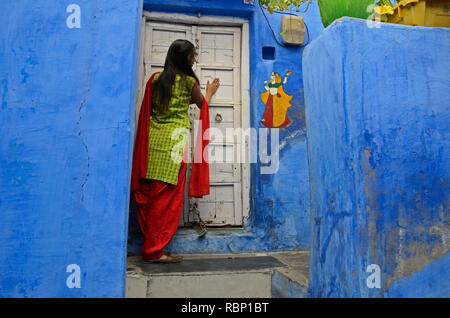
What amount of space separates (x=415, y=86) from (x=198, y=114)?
183 cm

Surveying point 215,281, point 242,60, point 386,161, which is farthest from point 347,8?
point 215,281

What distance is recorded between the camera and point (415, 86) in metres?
1.69

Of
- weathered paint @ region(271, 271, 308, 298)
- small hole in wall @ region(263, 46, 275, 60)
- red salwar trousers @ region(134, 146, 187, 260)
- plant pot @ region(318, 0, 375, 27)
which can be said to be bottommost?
weathered paint @ region(271, 271, 308, 298)

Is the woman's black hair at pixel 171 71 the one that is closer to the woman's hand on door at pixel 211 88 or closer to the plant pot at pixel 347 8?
the woman's hand on door at pixel 211 88

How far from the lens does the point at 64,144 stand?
152cm

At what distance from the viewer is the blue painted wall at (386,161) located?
5.15 feet

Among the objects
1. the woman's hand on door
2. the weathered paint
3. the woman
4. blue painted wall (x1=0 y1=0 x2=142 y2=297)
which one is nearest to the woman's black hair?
the woman

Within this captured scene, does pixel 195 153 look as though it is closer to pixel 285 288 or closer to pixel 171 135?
pixel 171 135

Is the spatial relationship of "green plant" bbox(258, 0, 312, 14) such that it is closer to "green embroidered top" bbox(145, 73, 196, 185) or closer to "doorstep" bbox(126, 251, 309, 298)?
"green embroidered top" bbox(145, 73, 196, 185)

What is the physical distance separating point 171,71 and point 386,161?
1.71 metres

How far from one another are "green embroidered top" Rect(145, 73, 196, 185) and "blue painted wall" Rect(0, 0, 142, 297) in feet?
3.19

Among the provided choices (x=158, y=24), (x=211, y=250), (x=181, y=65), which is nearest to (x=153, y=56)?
(x=158, y=24)

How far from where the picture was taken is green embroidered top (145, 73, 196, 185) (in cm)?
255
